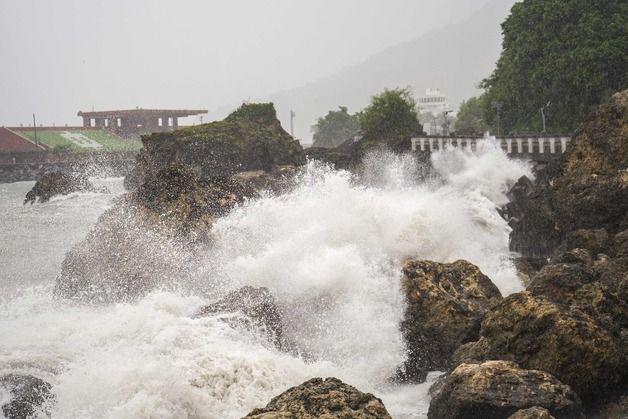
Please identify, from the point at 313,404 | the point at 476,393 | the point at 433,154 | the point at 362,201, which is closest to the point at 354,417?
the point at 313,404

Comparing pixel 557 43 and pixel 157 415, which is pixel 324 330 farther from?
pixel 557 43

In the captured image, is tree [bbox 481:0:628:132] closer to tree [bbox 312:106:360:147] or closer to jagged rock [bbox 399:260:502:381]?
jagged rock [bbox 399:260:502:381]

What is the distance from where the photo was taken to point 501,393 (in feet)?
30.5

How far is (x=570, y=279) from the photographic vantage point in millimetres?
12594

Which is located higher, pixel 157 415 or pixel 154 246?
pixel 154 246

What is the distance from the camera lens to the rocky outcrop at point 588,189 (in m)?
18.0

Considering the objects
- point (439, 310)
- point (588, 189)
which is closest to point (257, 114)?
point (588, 189)

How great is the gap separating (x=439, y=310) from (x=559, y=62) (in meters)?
28.2

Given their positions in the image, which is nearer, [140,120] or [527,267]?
[527,267]

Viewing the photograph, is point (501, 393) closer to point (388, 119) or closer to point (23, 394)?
point (23, 394)

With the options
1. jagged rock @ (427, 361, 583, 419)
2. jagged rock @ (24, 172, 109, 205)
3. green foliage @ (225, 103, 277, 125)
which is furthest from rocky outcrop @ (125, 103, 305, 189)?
jagged rock @ (427, 361, 583, 419)

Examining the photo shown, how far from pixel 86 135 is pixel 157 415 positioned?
10444 cm

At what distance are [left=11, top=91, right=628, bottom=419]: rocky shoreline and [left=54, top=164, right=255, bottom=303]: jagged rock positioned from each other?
1.3 inches

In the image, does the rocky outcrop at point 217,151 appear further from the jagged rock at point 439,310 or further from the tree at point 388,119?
the jagged rock at point 439,310
